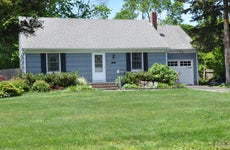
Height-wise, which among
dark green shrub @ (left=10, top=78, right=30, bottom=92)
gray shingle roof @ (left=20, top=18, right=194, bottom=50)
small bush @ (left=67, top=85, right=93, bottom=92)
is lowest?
small bush @ (left=67, top=85, right=93, bottom=92)

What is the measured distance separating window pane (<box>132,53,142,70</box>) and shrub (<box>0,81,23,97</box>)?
960cm

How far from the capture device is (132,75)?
76.1 ft

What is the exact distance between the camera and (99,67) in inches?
1000

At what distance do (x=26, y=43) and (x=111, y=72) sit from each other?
5929 mm

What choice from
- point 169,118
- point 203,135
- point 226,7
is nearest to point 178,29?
point 226,7

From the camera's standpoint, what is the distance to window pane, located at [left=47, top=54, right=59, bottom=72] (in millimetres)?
24284

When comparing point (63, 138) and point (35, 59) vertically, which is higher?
point (35, 59)

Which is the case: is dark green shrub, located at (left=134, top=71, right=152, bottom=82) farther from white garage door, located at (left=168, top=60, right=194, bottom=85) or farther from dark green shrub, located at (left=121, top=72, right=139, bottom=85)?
white garage door, located at (left=168, top=60, right=194, bottom=85)

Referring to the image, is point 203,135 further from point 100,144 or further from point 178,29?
point 178,29

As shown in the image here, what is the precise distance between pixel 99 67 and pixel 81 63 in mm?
1287

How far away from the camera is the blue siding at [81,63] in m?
24.7

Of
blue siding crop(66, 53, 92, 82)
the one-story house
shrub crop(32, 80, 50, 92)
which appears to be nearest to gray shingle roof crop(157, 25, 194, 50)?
the one-story house

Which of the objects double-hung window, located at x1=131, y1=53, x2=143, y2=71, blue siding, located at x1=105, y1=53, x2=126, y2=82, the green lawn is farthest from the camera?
double-hung window, located at x1=131, y1=53, x2=143, y2=71

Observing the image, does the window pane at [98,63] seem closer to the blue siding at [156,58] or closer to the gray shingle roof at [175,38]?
the blue siding at [156,58]
